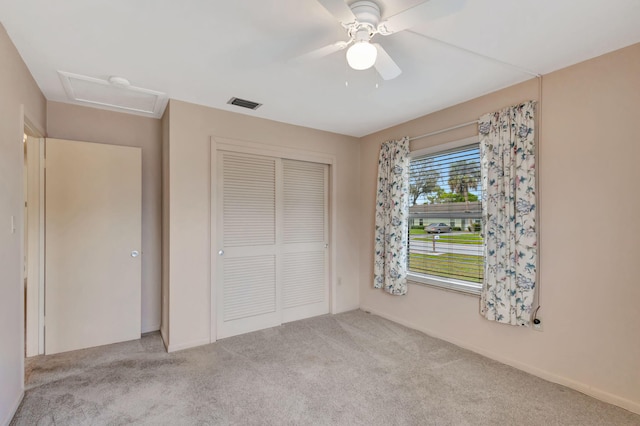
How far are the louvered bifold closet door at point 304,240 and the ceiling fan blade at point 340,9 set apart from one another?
7.96 ft

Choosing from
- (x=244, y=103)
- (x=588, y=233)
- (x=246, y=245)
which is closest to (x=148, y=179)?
(x=246, y=245)

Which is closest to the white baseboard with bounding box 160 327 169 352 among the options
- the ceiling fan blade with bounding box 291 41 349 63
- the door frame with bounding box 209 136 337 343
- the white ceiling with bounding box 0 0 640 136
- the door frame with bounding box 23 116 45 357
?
the door frame with bounding box 209 136 337 343

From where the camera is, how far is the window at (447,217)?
3.06 meters

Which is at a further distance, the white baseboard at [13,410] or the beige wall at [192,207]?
the beige wall at [192,207]

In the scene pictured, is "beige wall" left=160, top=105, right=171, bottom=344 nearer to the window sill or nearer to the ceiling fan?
the ceiling fan

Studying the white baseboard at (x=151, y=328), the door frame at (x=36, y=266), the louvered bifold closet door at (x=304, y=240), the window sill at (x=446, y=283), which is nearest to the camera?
the door frame at (x=36, y=266)

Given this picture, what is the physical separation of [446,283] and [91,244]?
363 centimetres

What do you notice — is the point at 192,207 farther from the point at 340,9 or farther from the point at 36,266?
the point at 340,9

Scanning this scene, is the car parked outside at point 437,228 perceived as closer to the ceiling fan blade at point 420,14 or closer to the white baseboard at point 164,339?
the ceiling fan blade at point 420,14

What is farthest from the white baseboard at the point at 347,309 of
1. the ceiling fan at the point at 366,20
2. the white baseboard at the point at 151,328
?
the ceiling fan at the point at 366,20

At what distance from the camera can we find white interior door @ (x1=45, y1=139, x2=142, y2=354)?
2973mm

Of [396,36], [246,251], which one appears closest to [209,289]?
[246,251]

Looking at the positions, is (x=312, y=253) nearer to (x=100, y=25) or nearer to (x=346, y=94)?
(x=346, y=94)

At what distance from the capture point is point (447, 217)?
3309 millimetres
